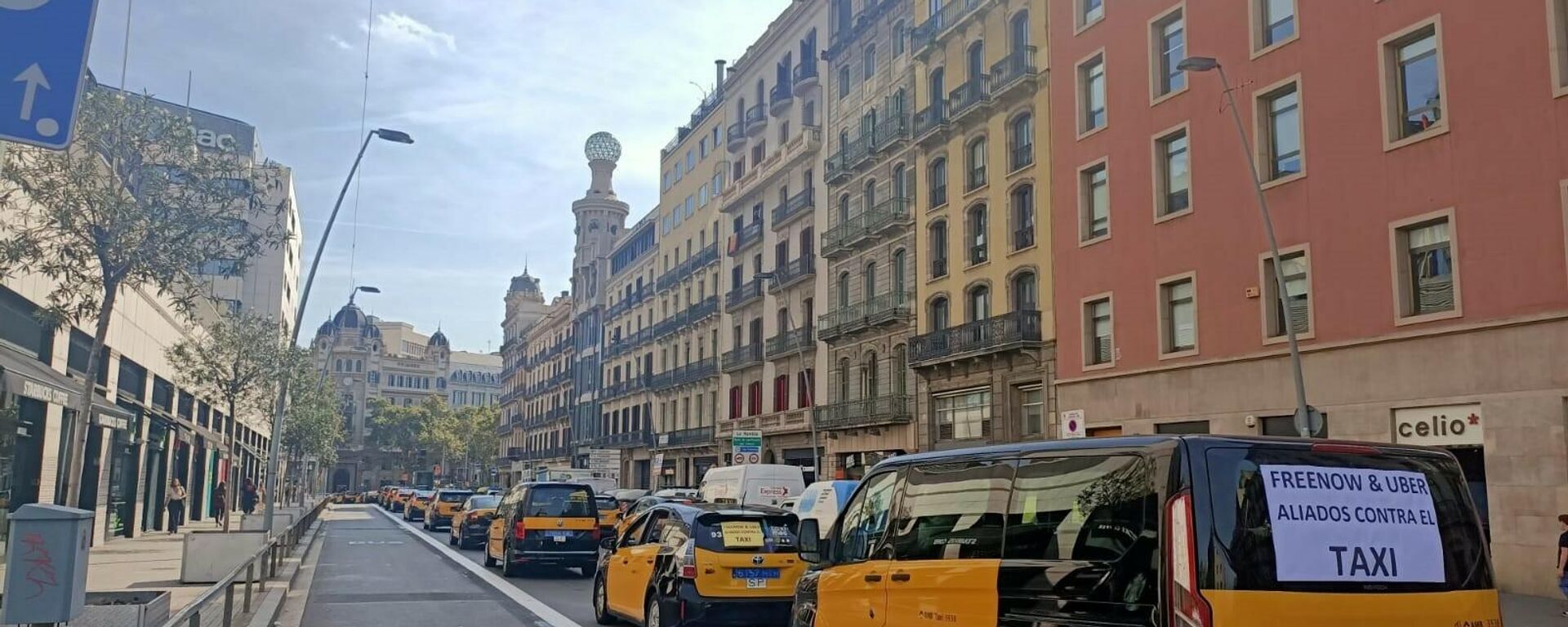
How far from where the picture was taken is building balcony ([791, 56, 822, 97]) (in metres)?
50.5

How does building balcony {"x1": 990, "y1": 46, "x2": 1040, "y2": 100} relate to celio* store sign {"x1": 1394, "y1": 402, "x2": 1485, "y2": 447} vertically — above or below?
above

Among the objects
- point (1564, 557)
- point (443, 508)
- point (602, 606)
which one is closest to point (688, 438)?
point (443, 508)

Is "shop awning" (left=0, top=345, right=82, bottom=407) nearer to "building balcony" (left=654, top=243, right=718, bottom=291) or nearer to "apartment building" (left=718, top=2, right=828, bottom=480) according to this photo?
"apartment building" (left=718, top=2, right=828, bottom=480)

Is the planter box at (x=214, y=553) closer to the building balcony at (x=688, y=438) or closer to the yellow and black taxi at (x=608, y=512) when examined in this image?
the yellow and black taxi at (x=608, y=512)

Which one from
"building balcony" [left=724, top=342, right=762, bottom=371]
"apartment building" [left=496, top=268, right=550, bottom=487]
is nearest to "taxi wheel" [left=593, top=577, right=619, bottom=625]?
"building balcony" [left=724, top=342, right=762, bottom=371]

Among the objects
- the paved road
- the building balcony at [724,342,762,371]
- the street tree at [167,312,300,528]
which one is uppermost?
the building balcony at [724,342,762,371]

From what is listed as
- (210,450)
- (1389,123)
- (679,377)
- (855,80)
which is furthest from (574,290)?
(1389,123)

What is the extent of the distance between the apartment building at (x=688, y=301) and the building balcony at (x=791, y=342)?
9154 mm

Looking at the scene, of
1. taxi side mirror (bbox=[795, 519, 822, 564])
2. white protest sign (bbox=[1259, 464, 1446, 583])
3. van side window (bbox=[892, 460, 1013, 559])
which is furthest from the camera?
taxi side mirror (bbox=[795, 519, 822, 564])

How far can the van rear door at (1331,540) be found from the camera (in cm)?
518

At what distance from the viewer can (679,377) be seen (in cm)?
6538

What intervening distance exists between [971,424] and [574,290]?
221ft

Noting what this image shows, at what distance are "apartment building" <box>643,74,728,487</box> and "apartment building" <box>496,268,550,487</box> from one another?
162 feet

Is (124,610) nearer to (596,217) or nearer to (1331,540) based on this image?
(1331,540)
